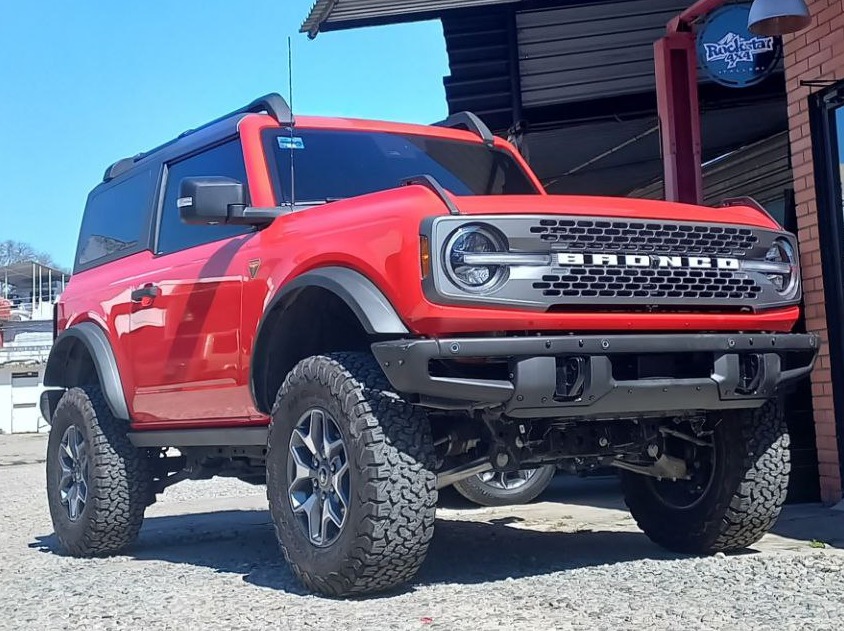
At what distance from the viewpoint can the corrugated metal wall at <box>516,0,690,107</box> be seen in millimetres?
9328

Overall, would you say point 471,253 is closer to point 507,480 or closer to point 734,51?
point 507,480

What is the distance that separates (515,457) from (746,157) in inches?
281

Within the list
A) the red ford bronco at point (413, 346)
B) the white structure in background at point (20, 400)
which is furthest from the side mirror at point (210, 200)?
the white structure in background at point (20, 400)

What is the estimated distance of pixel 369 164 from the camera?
215 inches

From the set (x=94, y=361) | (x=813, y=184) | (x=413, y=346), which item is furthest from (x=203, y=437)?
(x=813, y=184)

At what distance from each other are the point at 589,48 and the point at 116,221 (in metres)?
4.72

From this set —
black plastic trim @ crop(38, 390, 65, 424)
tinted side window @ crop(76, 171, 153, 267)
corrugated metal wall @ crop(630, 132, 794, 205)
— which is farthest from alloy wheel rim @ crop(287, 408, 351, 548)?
corrugated metal wall @ crop(630, 132, 794, 205)

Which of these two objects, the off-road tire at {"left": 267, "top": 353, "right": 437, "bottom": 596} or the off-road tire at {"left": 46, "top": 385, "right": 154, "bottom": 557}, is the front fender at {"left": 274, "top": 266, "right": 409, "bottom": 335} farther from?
the off-road tire at {"left": 46, "top": 385, "right": 154, "bottom": 557}

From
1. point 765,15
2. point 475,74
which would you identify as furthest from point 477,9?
point 765,15

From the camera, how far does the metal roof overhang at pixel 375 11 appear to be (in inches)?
343

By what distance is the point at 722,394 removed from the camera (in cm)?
422

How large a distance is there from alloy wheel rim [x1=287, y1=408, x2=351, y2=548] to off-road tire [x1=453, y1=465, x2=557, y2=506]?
2.55m

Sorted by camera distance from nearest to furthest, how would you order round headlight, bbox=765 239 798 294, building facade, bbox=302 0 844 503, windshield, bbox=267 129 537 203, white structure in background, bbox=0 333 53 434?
round headlight, bbox=765 239 798 294 → windshield, bbox=267 129 537 203 → building facade, bbox=302 0 844 503 → white structure in background, bbox=0 333 53 434

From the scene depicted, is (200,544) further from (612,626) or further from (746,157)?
(746,157)
